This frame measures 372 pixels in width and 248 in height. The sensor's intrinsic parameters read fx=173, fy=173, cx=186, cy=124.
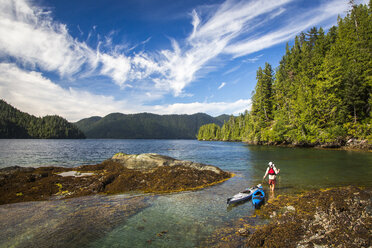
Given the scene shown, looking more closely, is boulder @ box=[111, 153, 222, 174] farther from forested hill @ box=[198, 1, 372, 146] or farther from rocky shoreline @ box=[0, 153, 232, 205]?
forested hill @ box=[198, 1, 372, 146]

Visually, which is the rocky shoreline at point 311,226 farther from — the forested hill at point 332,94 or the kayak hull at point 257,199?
the forested hill at point 332,94

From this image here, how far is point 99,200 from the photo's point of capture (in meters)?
12.5

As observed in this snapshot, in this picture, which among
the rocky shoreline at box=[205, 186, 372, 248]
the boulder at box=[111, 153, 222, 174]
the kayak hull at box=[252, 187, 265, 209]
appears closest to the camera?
the rocky shoreline at box=[205, 186, 372, 248]

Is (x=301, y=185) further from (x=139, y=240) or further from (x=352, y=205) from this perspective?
(x=139, y=240)

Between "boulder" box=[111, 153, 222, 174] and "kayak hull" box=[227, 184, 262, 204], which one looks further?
"boulder" box=[111, 153, 222, 174]

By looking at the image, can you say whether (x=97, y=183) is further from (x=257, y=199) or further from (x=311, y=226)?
(x=311, y=226)

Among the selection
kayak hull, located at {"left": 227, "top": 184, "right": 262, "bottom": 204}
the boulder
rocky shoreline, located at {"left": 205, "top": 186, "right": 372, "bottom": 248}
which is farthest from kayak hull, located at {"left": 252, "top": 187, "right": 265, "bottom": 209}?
the boulder

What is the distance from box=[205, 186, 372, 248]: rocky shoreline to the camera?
6000 millimetres

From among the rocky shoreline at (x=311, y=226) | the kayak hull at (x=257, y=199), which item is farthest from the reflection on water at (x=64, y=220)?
the kayak hull at (x=257, y=199)

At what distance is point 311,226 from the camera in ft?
23.2

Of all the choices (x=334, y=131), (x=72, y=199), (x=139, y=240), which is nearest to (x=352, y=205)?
(x=139, y=240)

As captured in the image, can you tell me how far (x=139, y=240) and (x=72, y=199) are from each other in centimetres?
859

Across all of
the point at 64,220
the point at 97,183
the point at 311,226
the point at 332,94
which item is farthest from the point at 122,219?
the point at 332,94

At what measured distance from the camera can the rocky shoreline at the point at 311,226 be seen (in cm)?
600
